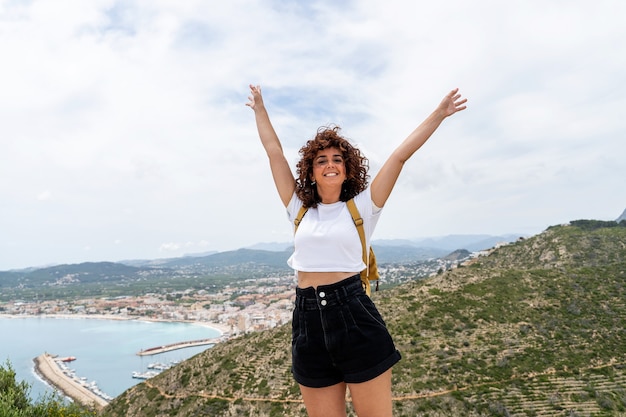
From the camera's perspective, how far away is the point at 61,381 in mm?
66125

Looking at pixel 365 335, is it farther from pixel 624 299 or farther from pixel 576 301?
pixel 624 299

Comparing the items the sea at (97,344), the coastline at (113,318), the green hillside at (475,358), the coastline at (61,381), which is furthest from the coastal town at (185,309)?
the green hillside at (475,358)

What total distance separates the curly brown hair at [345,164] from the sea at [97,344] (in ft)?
232

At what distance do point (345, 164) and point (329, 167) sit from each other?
0.48ft

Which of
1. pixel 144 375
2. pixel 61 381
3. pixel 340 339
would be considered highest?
pixel 340 339

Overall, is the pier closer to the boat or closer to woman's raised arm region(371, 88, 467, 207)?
the boat

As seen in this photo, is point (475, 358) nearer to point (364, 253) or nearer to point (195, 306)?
point (364, 253)

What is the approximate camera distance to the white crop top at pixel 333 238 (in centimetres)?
255

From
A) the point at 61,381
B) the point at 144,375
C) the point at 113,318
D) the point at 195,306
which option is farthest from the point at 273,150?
the point at 195,306

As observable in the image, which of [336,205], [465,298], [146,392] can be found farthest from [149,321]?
[336,205]

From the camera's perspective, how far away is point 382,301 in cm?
2914

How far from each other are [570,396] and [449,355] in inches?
206

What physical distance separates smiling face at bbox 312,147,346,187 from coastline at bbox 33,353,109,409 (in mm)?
57433

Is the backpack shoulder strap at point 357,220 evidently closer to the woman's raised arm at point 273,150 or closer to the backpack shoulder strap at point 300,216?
the backpack shoulder strap at point 300,216
